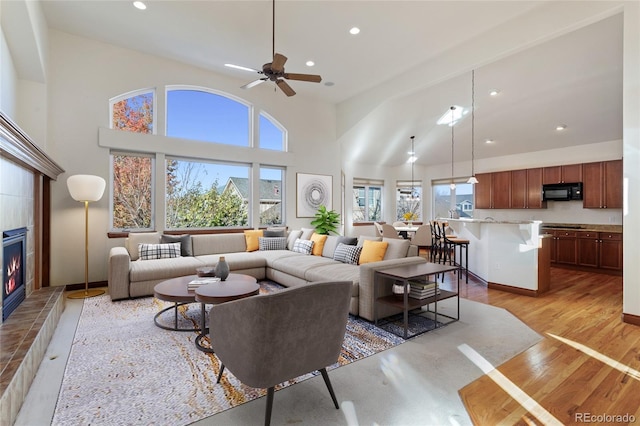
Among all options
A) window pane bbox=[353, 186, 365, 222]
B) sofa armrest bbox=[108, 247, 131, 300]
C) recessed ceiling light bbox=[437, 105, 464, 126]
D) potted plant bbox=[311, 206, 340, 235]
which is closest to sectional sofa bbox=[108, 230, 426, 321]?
sofa armrest bbox=[108, 247, 131, 300]

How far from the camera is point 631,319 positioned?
3.35m

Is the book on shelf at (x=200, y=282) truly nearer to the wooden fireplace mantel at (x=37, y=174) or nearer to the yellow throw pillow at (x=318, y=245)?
the wooden fireplace mantel at (x=37, y=174)

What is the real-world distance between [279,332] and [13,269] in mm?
2992

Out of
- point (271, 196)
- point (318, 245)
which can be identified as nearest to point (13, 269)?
point (318, 245)

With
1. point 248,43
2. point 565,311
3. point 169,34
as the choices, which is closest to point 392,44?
point 248,43

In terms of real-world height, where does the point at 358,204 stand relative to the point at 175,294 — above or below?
above

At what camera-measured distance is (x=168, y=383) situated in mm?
2189

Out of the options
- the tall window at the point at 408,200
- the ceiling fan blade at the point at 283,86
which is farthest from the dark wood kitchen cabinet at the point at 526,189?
the ceiling fan blade at the point at 283,86

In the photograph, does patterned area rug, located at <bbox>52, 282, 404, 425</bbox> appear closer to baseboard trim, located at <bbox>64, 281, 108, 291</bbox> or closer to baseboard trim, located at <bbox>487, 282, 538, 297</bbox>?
baseboard trim, located at <bbox>64, 281, 108, 291</bbox>

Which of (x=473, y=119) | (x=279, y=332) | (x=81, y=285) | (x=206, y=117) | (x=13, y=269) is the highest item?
(x=473, y=119)

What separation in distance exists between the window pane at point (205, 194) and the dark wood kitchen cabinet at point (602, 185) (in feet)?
23.7

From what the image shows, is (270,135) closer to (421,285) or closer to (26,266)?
(26,266)

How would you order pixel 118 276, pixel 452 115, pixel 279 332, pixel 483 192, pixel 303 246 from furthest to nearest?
1. pixel 483 192
2. pixel 452 115
3. pixel 303 246
4. pixel 118 276
5. pixel 279 332

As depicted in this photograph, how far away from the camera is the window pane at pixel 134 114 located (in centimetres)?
519
